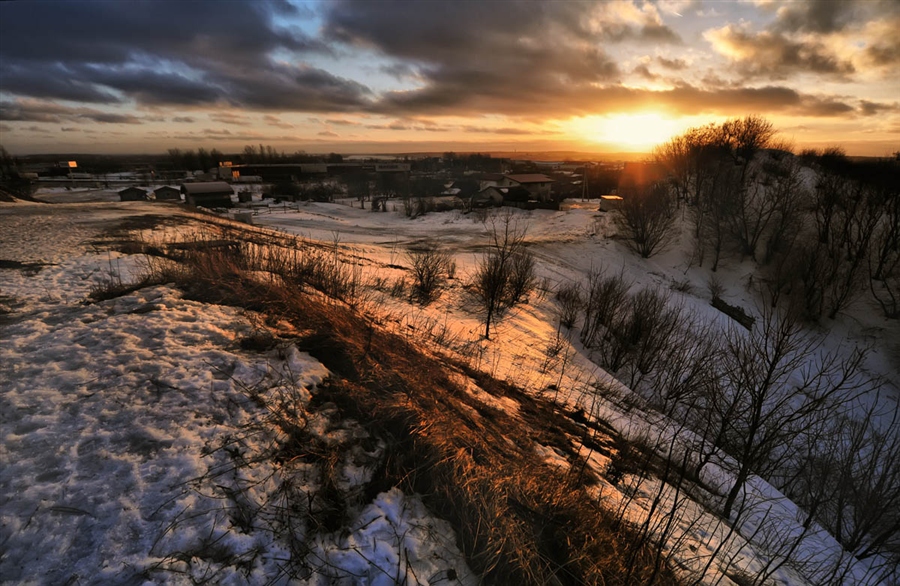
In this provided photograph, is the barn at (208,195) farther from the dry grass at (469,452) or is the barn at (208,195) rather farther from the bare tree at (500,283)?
the dry grass at (469,452)

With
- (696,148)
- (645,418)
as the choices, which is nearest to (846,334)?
(696,148)

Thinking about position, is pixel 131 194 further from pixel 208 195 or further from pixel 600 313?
pixel 600 313

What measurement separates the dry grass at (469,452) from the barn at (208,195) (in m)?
42.6

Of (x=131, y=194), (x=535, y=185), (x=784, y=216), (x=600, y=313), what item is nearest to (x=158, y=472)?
(x=600, y=313)

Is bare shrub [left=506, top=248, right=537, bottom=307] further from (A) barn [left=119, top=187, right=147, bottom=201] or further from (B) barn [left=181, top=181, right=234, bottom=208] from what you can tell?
(A) barn [left=119, top=187, right=147, bottom=201]

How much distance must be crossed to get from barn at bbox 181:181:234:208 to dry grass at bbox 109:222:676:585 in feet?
140

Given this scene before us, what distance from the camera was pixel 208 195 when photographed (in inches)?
1668

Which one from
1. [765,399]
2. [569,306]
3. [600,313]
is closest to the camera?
[765,399]

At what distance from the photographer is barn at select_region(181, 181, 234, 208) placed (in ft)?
137

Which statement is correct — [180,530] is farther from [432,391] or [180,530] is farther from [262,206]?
[262,206]

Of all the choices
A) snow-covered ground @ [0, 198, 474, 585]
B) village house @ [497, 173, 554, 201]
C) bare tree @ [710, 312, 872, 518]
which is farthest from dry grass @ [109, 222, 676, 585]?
village house @ [497, 173, 554, 201]

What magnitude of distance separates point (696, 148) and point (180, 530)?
48924 mm

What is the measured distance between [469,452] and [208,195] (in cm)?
4878

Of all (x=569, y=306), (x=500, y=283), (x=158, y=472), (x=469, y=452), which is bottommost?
(x=569, y=306)
